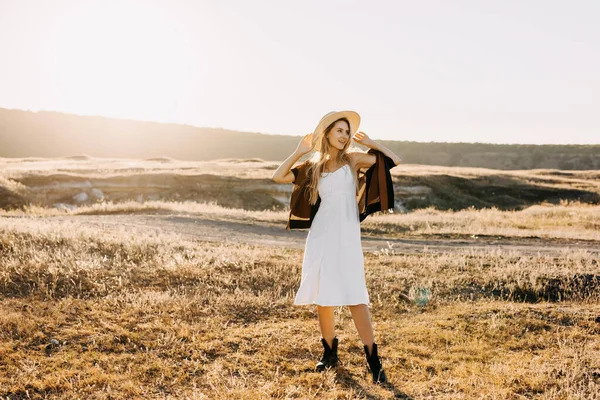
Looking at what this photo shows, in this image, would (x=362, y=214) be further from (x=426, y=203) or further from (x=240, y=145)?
(x=240, y=145)

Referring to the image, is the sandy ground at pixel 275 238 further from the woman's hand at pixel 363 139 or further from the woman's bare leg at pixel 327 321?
the woman's hand at pixel 363 139

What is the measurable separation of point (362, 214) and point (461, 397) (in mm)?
1871

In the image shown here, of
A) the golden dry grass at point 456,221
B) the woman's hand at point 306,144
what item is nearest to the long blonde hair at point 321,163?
the woman's hand at point 306,144

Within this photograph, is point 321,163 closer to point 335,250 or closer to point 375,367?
point 335,250

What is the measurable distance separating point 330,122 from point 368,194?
2.62 ft

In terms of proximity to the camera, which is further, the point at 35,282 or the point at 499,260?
the point at 499,260

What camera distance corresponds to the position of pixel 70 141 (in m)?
107

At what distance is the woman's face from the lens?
524cm

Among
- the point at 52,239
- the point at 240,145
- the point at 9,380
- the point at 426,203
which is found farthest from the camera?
the point at 240,145

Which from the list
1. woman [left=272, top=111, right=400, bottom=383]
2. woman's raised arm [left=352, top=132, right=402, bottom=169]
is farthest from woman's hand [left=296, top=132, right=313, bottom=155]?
woman's raised arm [left=352, top=132, right=402, bottom=169]

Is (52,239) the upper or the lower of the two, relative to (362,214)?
lower

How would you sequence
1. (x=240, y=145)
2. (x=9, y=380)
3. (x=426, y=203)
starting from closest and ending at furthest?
(x=9, y=380) < (x=426, y=203) < (x=240, y=145)

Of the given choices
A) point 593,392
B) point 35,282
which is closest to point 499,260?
point 593,392

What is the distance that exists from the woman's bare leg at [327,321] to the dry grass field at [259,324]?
325mm
